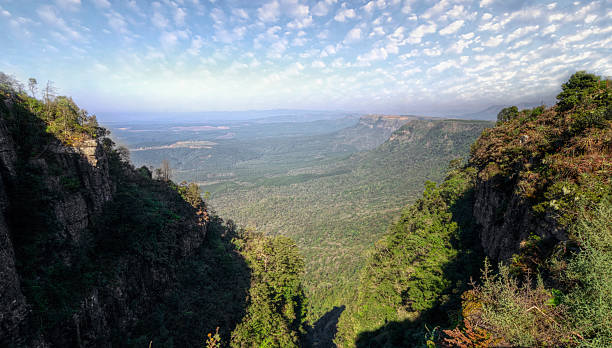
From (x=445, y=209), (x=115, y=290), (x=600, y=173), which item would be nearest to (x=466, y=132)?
(x=445, y=209)

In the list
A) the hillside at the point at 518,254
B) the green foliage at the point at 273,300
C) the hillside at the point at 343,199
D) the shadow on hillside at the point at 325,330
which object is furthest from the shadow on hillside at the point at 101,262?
the hillside at the point at 343,199

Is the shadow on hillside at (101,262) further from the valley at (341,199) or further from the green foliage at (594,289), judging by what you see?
the green foliage at (594,289)

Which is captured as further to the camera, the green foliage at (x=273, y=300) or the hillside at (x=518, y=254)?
the green foliage at (x=273, y=300)

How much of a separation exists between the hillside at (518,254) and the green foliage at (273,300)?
899 centimetres

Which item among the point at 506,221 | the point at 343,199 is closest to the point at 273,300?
the point at 506,221

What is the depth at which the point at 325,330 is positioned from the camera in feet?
173

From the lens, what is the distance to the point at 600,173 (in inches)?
377

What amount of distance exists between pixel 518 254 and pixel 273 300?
22.2 meters

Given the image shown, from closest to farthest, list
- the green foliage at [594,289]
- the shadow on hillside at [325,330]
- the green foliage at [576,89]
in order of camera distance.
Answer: the green foliage at [594,289]
the green foliage at [576,89]
the shadow on hillside at [325,330]

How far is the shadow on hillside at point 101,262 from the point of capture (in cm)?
1348

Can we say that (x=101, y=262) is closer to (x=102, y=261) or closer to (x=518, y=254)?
(x=102, y=261)

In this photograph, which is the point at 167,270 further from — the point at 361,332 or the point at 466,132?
the point at 466,132

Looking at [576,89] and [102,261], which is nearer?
[576,89]

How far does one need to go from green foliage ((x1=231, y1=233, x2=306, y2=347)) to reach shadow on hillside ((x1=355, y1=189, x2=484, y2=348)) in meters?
8.99
